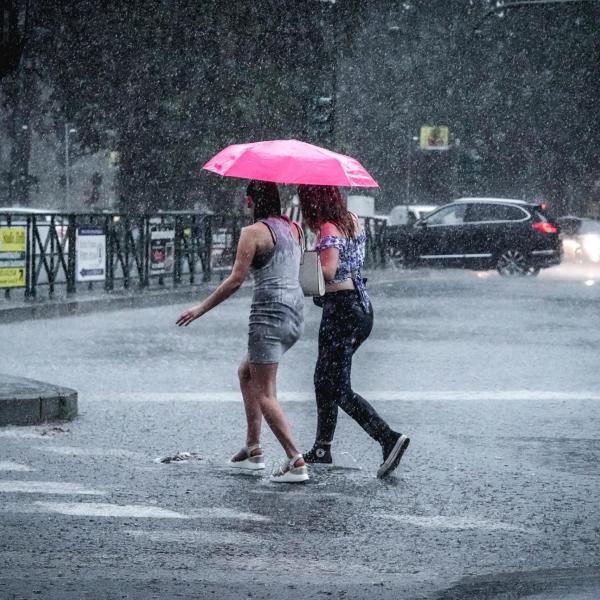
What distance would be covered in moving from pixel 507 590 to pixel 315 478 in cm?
253

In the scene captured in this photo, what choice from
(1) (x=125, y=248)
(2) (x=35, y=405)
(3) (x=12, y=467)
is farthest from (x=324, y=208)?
Result: (1) (x=125, y=248)

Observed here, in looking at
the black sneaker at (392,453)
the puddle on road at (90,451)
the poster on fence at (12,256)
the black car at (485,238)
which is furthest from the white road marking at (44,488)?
the black car at (485,238)

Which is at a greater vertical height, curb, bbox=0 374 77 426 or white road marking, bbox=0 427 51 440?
curb, bbox=0 374 77 426

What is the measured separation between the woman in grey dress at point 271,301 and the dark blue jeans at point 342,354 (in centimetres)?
28

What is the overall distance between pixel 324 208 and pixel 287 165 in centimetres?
38

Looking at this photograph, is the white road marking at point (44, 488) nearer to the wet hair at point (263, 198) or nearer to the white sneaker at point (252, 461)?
→ the white sneaker at point (252, 461)

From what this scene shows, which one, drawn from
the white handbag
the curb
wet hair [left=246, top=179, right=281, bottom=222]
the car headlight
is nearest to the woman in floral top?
the white handbag

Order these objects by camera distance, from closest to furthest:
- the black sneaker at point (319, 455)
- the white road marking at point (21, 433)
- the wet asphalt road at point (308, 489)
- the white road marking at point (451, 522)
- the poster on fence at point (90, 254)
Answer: the wet asphalt road at point (308, 489)
the white road marking at point (451, 522)
the black sneaker at point (319, 455)
the white road marking at point (21, 433)
the poster on fence at point (90, 254)

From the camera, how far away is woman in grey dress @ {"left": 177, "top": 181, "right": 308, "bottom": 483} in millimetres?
7375

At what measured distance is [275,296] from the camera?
7453 millimetres

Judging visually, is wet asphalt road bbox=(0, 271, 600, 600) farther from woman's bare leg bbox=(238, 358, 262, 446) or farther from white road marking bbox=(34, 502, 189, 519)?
woman's bare leg bbox=(238, 358, 262, 446)

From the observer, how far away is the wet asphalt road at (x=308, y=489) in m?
5.47

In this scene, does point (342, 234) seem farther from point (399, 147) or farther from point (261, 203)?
point (399, 147)

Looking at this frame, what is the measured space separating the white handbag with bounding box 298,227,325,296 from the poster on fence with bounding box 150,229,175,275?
1575 cm
